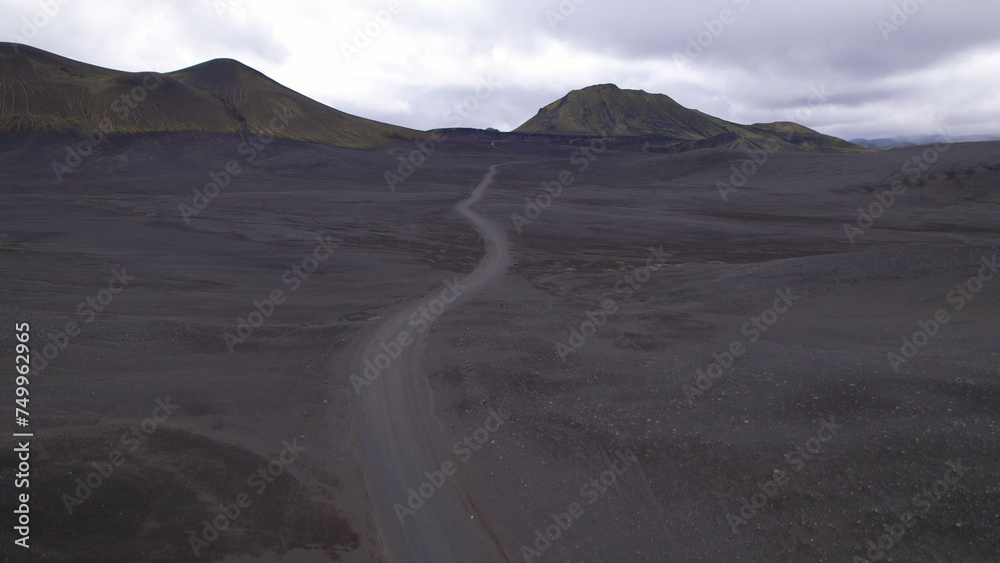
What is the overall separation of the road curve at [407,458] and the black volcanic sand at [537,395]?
0.97 ft

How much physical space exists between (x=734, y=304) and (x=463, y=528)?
38.7 feet

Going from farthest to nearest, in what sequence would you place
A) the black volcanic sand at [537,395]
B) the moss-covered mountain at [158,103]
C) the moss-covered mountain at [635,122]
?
the moss-covered mountain at [635,122]
the moss-covered mountain at [158,103]
the black volcanic sand at [537,395]

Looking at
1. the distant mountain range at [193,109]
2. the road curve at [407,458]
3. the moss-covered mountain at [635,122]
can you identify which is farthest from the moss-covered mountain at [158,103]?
the moss-covered mountain at [635,122]

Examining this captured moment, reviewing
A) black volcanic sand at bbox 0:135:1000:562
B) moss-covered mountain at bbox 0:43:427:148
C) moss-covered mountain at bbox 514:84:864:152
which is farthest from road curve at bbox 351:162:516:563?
moss-covered mountain at bbox 514:84:864:152

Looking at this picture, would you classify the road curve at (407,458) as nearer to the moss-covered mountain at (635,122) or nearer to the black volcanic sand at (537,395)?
the black volcanic sand at (537,395)

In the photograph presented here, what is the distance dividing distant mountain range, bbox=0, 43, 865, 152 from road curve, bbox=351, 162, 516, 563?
62.2 meters

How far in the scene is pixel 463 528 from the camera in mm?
7504

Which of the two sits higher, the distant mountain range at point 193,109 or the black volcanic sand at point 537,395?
the distant mountain range at point 193,109

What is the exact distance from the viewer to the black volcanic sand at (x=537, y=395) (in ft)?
23.0

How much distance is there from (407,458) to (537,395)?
3.14m

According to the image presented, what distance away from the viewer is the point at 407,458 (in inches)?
355

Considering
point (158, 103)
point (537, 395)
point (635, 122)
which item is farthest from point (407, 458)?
point (635, 122)

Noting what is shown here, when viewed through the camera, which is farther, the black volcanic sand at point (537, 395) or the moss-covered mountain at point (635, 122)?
the moss-covered mountain at point (635, 122)

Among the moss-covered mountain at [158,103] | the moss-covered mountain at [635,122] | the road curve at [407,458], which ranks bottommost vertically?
the road curve at [407,458]
